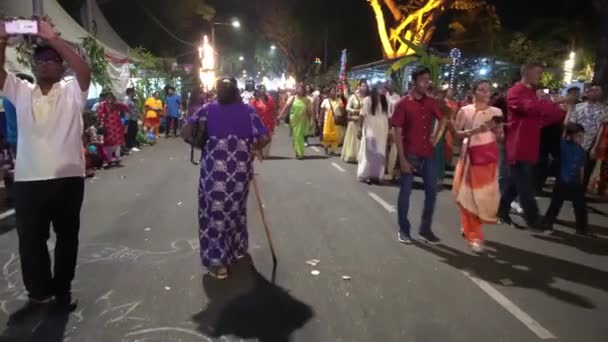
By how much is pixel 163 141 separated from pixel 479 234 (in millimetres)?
14774

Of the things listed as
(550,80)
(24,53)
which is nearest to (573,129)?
(24,53)

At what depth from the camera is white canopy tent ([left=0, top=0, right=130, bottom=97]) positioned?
34.9ft

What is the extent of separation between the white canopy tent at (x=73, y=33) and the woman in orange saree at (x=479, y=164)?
7.81 metres

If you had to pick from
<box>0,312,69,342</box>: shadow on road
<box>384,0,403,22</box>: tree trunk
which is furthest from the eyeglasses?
<box>384,0,403,22</box>: tree trunk

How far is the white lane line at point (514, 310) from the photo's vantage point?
397 cm

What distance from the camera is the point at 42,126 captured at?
394cm

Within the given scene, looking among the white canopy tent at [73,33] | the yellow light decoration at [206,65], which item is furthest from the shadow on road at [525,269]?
the yellow light decoration at [206,65]

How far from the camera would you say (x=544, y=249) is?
6055 millimetres

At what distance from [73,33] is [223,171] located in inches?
379

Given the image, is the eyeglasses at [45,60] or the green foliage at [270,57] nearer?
the eyeglasses at [45,60]

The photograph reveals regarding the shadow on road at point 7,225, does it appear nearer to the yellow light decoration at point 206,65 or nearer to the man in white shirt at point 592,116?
the man in white shirt at point 592,116

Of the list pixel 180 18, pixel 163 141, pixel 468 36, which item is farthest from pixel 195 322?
pixel 468 36

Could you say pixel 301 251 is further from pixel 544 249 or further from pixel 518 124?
pixel 518 124

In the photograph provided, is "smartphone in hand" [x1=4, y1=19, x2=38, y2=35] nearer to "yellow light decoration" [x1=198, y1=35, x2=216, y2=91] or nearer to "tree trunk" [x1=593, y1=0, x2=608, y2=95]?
"tree trunk" [x1=593, y1=0, x2=608, y2=95]
